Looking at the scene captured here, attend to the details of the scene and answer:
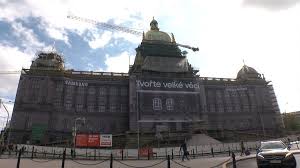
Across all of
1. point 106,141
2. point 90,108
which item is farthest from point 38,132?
point 106,141

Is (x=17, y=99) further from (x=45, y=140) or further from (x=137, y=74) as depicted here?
(x=137, y=74)

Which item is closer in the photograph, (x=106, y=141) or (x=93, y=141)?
(x=93, y=141)

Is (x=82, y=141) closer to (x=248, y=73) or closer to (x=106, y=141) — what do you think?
(x=106, y=141)

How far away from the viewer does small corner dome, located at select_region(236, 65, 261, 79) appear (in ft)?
290

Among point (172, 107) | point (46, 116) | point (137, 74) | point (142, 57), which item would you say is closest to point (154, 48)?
point (142, 57)

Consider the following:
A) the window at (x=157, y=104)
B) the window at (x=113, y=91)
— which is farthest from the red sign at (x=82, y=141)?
the window at (x=113, y=91)

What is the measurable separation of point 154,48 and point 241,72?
32.6 meters

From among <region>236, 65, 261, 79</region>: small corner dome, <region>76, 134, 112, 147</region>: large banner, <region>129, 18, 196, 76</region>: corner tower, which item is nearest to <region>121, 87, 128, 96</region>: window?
<region>129, 18, 196, 76</region>: corner tower

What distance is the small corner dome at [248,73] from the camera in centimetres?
8838

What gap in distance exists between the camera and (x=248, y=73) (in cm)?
8931

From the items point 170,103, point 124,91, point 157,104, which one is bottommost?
point 157,104

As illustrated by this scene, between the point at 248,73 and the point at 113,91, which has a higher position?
the point at 248,73

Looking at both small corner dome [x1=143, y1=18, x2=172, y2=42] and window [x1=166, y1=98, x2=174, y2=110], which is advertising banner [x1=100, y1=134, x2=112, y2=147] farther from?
small corner dome [x1=143, y1=18, x2=172, y2=42]

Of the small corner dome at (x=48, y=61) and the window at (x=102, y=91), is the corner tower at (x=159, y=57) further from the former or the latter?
the small corner dome at (x=48, y=61)
